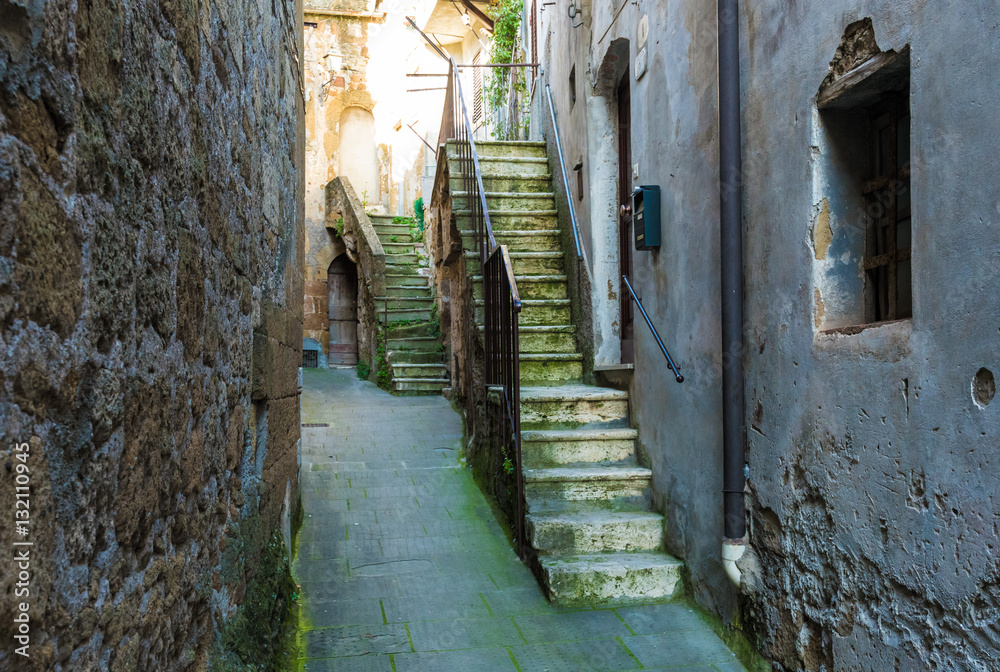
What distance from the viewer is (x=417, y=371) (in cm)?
998

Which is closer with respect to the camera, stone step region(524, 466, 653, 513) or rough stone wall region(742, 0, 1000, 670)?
rough stone wall region(742, 0, 1000, 670)

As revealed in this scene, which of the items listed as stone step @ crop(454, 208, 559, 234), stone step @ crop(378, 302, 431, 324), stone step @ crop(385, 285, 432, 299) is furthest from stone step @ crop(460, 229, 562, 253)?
stone step @ crop(385, 285, 432, 299)

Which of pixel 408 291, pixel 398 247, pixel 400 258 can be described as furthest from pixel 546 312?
pixel 398 247

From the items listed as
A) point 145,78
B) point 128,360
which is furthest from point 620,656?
point 145,78

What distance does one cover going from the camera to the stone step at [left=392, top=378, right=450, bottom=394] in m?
9.65

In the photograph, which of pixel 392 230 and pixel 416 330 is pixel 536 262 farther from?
pixel 392 230

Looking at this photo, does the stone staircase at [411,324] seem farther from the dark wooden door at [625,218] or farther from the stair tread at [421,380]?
the dark wooden door at [625,218]

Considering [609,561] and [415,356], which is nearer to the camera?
[609,561]

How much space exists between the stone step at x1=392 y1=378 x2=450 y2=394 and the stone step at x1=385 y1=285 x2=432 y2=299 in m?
2.49

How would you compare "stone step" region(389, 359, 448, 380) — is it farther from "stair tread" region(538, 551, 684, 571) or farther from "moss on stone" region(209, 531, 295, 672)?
"moss on stone" region(209, 531, 295, 672)

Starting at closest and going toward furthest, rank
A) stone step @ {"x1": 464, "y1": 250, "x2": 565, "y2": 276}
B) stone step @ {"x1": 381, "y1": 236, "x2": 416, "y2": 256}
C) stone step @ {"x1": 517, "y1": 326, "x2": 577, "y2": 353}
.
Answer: stone step @ {"x1": 517, "y1": 326, "x2": 577, "y2": 353}, stone step @ {"x1": 464, "y1": 250, "x2": 565, "y2": 276}, stone step @ {"x1": 381, "y1": 236, "x2": 416, "y2": 256}

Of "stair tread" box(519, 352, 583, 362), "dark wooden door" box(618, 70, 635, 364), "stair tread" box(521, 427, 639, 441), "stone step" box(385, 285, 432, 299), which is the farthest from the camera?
"stone step" box(385, 285, 432, 299)

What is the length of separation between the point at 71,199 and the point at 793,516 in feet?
8.05

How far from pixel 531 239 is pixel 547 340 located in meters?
1.21
